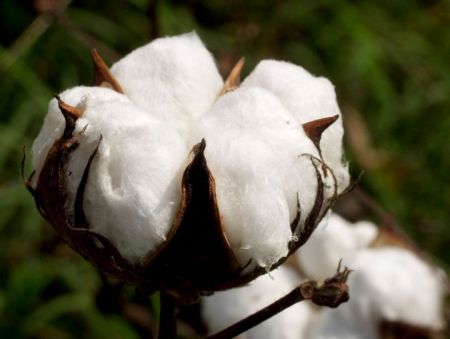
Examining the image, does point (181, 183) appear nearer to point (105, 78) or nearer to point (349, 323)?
point (105, 78)

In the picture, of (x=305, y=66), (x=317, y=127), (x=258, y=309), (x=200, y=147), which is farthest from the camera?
(x=305, y=66)

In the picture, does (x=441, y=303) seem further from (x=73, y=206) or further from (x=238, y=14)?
(x=238, y=14)

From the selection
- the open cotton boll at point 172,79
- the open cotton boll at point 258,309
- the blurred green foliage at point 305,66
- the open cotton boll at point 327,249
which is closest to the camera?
the open cotton boll at point 172,79

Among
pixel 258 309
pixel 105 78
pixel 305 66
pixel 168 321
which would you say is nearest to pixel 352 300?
pixel 258 309

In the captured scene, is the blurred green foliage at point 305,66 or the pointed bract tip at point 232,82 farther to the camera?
the blurred green foliage at point 305,66

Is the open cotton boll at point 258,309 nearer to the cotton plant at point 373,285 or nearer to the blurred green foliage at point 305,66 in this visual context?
the cotton plant at point 373,285

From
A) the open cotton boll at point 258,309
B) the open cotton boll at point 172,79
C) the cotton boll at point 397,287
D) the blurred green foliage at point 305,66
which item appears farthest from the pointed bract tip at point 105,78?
the blurred green foliage at point 305,66
